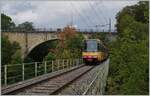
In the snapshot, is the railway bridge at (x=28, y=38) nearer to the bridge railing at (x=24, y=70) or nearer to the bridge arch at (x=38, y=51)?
the bridge arch at (x=38, y=51)

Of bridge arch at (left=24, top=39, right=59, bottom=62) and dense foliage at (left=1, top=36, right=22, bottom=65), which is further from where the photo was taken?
bridge arch at (left=24, top=39, right=59, bottom=62)

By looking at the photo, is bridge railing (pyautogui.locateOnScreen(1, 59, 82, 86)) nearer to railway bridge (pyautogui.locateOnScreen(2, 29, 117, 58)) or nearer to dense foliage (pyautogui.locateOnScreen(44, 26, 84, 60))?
dense foliage (pyautogui.locateOnScreen(44, 26, 84, 60))

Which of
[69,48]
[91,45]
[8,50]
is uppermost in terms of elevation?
[91,45]

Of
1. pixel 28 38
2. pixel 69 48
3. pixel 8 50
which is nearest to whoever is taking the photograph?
pixel 69 48

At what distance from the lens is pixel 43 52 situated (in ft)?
248

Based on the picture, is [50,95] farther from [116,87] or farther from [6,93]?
[116,87]

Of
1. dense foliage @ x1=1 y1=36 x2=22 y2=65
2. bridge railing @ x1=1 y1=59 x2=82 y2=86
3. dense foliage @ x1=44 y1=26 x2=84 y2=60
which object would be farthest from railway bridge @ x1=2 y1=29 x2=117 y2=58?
bridge railing @ x1=1 y1=59 x2=82 y2=86

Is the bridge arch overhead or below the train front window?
below

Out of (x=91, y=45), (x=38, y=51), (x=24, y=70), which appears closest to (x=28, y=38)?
(x=38, y=51)

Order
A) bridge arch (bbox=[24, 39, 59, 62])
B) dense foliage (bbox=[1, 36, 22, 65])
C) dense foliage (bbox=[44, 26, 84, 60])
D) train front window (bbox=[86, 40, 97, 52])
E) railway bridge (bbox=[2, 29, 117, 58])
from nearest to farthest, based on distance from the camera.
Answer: train front window (bbox=[86, 40, 97, 52]) < dense foliage (bbox=[44, 26, 84, 60]) < dense foliage (bbox=[1, 36, 22, 65]) < railway bridge (bbox=[2, 29, 117, 58]) < bridge arch (bbox=[24, 39, 59, 62])

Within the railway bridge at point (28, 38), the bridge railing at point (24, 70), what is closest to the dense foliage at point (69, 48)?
the bridge railing at point (24, 70)

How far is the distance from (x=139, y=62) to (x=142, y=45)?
562 millimetres

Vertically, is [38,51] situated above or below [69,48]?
below

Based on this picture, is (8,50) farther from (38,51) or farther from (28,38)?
(38,51)
